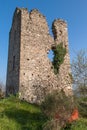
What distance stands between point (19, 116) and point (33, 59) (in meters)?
7.20

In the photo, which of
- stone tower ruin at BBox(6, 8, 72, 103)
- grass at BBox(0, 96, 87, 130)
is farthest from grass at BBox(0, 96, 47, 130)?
stone tower ruin at BBox(6, 8, 72, 103)

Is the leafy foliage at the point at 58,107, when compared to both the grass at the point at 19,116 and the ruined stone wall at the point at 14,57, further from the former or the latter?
the ruined stone wall at the point at 14,57

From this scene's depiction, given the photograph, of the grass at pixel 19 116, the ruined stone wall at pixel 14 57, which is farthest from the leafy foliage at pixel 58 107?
the ruined stone wall at pixel 14 57

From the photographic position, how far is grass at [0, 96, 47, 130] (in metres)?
14.0

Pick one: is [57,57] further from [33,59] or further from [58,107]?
[58,107]

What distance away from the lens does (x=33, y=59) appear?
22125 millimetres

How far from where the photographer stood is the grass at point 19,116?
14.0 meters

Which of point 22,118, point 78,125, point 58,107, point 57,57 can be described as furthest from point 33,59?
point 78,125

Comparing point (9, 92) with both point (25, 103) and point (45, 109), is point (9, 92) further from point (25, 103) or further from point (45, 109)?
point (45, 109)

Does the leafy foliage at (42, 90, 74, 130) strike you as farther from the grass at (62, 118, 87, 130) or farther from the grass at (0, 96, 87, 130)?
the grass at (0, 96, 87, 130)

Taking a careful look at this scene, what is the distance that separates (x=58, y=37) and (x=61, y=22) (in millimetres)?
1820

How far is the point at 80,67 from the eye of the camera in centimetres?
2139

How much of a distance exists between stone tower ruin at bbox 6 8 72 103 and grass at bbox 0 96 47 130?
7.06ft

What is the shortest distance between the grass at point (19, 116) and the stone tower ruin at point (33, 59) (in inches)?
84.7
